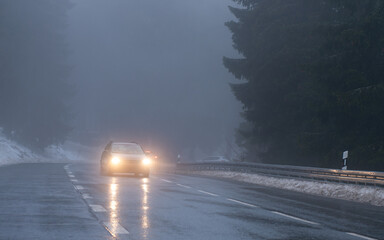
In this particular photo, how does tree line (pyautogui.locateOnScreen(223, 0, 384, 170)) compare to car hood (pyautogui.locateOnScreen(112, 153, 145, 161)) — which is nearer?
car hood (pyautogui.locateOnScreen(112, 153, 145, 161))

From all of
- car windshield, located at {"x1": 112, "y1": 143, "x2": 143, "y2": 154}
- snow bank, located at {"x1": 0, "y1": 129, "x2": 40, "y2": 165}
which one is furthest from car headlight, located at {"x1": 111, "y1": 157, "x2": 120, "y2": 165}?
snow bank, located at {"x1": 0, "y1": 129, "x2": 40, "y2": 165}

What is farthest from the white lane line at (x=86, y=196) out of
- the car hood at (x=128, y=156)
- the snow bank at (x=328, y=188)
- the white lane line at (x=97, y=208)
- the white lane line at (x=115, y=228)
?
the car hood at (x=128, y=156)

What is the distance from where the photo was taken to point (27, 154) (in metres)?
64.2

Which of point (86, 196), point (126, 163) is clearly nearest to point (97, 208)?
point (86, 196)

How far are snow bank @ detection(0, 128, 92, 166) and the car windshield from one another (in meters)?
14.6

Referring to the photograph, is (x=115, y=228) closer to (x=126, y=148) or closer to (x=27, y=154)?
(x=126, y=148)

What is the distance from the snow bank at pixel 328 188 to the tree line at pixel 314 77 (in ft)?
16.5

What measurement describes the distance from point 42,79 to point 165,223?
207 feet

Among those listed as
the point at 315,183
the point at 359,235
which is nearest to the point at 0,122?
the point at 315,183

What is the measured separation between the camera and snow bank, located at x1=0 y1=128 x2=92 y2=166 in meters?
51.6

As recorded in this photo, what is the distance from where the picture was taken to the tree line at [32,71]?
61500mm

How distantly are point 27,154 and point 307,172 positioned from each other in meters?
47.5

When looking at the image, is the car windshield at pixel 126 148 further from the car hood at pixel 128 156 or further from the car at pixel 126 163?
the car hood at pixel 128 156

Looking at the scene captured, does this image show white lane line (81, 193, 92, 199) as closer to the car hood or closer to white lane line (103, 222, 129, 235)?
white lane line (103, 222, 129, 235)
